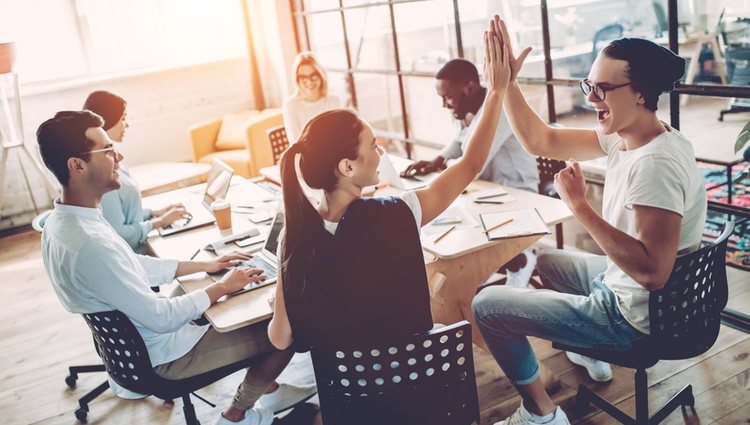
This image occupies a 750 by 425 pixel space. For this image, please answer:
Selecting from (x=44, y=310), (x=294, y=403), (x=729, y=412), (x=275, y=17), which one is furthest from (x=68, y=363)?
(x=275, y=17)

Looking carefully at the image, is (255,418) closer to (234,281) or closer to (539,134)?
(234,281)

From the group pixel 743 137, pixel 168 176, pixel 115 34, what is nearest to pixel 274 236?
pixel 743 137

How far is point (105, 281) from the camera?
1956mm

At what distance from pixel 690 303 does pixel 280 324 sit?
1.16m

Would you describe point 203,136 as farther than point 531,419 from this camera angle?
Yes

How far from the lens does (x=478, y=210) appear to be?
8.89 ft

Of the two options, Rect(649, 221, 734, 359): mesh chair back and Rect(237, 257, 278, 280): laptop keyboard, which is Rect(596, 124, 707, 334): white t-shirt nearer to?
Rect(649, 221, 734, 359): mesh chair back

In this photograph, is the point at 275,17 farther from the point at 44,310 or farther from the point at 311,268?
the point at 311,268

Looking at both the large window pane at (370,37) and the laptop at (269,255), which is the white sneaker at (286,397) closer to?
the laptop at (269,255)

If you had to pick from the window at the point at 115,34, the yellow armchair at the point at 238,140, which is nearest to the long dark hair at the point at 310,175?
the yellow armchair at the point at 238,140

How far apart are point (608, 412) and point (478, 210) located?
0.88 meters

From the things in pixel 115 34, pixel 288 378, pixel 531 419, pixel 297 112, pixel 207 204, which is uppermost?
pixel 115 34

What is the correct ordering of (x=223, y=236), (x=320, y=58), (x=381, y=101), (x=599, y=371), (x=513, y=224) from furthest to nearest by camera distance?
(x=320, y=58), (x=381, y=101), (x=223, y=236), (x=599, y=371), (x=513, y=224)

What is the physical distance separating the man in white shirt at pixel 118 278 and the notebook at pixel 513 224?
851mm
